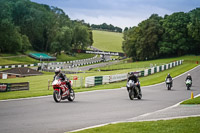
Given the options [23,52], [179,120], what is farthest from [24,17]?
[179,120]

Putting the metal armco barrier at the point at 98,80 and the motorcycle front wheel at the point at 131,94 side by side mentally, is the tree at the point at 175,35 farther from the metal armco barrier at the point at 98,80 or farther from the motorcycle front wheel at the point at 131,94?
the motorcycle front wheel at the point at 131,94

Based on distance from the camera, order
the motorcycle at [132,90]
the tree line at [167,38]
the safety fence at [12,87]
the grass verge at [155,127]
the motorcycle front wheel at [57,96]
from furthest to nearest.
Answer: the tree line at [167,38] < the safety fence at [12,87] < the motorcycle at [132,90] < the motorcycle front wheel at [57,96] < the grass verge at [155,127]

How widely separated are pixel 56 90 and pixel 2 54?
269 ft

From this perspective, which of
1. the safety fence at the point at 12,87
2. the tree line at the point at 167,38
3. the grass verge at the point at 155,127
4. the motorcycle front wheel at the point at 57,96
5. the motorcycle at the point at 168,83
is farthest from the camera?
the tree line at the point at 167,38

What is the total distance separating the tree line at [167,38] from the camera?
10269 cm

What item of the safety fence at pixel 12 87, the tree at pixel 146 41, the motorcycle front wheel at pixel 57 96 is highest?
the tree at pixel 146 41

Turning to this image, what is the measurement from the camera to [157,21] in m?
108

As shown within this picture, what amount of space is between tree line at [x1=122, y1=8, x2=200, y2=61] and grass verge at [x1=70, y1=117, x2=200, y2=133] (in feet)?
304

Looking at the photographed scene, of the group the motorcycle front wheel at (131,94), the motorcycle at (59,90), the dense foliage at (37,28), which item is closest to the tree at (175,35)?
the dense foliage at (37,28)

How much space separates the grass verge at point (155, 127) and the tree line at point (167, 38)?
9265 cm

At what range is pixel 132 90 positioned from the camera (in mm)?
21875

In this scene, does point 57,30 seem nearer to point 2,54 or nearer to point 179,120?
point 2,54

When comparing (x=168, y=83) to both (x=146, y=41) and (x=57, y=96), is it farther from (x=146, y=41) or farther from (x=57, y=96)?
(x=146, y=41)

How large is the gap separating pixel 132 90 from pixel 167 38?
279 feet
